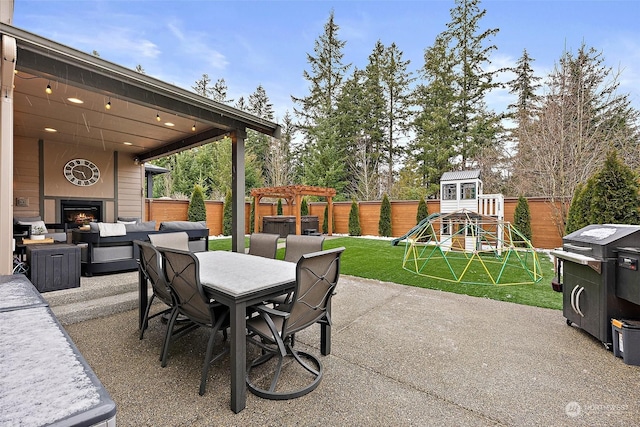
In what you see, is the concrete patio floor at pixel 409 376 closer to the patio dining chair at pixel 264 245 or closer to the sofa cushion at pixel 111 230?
the patio dining chair at pixel 264 245

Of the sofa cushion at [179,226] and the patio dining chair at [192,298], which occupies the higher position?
the sofa cushion at [179,226]

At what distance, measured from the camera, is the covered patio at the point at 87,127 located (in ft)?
9.25

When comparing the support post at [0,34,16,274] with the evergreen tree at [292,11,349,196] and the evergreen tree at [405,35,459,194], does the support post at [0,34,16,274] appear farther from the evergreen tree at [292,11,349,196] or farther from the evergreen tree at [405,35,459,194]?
the evergreen tree at [405,35,459,194]

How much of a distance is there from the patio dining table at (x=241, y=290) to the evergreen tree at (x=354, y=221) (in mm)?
10163

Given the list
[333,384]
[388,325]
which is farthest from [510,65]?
[333,384]

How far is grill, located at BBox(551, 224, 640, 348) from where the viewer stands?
240cm

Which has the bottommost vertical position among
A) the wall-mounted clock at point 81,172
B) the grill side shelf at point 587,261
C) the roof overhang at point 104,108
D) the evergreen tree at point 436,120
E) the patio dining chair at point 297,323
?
the patio dining chair at point 297,323

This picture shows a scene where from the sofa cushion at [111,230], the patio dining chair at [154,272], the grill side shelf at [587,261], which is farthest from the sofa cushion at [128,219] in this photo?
the grill side shelf at [587,261]

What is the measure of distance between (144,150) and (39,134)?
2.07 meters

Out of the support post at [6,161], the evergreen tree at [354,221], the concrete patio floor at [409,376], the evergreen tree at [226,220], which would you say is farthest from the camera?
the evergreen tree at [354,221]

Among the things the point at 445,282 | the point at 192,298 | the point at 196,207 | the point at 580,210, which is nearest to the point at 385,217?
the point at 580,210

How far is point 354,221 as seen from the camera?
12.9 meters

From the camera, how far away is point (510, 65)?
1495 cm

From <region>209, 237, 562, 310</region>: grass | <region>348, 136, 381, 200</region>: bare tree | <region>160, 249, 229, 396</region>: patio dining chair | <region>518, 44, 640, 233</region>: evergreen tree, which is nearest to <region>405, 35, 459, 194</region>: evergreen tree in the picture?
<region>348, 136, 381, 200</region>: bare tree
